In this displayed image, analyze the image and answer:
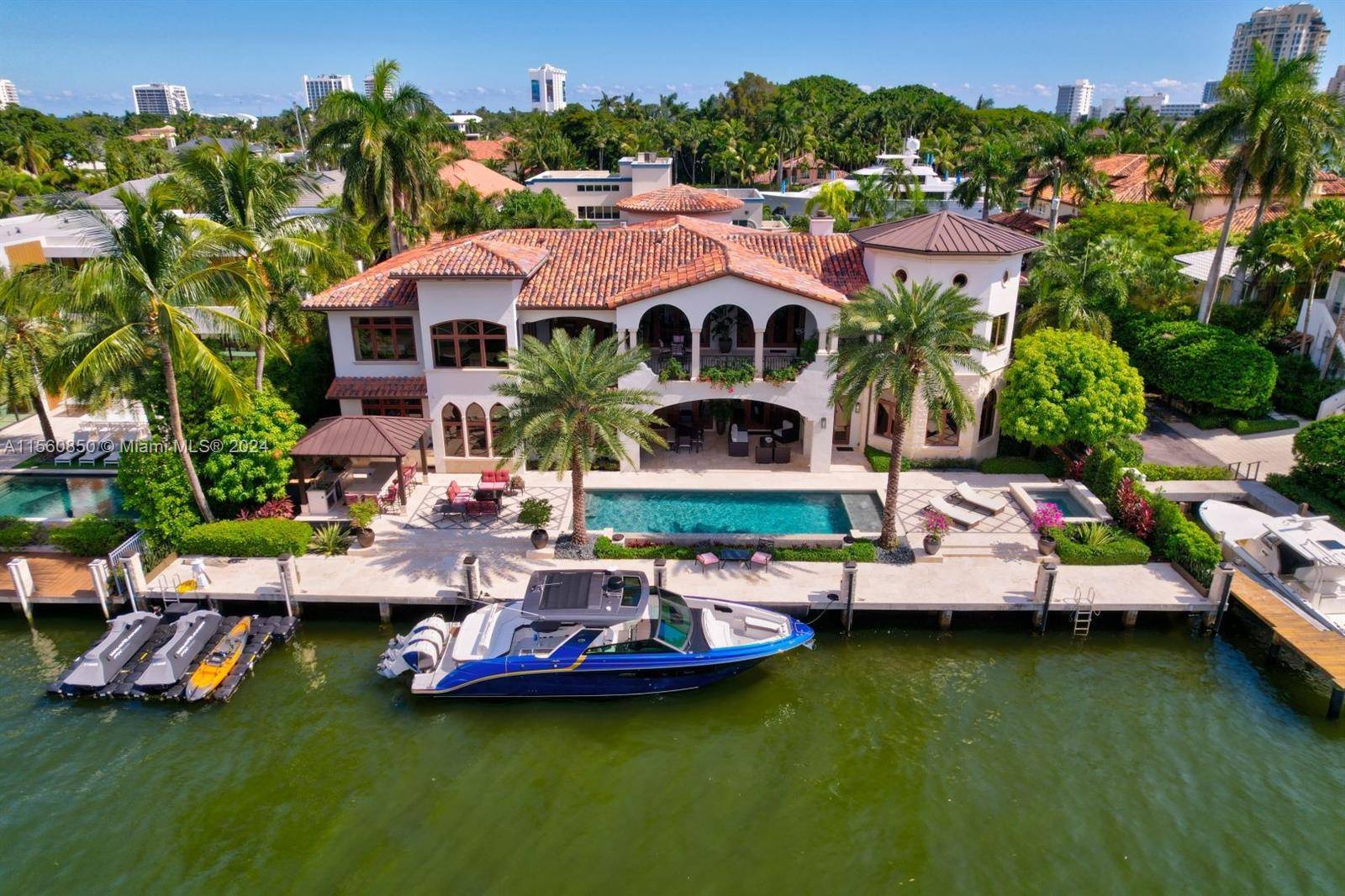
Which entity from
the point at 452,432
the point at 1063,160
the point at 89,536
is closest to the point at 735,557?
the point at 452,432

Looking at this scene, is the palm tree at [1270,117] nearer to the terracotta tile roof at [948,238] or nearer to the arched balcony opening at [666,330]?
the terracotta tile roof at [948,238]

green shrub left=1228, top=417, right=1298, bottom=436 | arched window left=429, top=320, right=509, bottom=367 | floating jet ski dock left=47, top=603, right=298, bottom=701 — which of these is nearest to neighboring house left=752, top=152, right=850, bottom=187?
green shrub left=1228, top=417, right=1298, bottom=436

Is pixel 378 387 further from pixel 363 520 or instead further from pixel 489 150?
pixel 489 150

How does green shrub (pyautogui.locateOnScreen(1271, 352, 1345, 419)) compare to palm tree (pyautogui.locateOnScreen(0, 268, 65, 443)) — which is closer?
palm tree (pyautogui.locateOnScreen(0, 268, 65, 443))

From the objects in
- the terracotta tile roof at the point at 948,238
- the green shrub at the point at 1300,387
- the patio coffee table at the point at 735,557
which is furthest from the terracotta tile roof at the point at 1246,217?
the patio coffee table at the point at 735,557

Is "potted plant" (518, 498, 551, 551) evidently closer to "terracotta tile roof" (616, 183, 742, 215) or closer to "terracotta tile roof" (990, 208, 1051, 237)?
"terracotta tile roof" (616, 183, 742, 215)

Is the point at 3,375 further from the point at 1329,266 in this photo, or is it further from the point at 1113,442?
the point at 1329,266

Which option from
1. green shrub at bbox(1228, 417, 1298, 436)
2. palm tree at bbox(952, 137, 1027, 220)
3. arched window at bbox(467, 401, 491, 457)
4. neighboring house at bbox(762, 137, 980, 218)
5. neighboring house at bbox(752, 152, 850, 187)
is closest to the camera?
arched window at bbox(467, 401, 491, 457)
